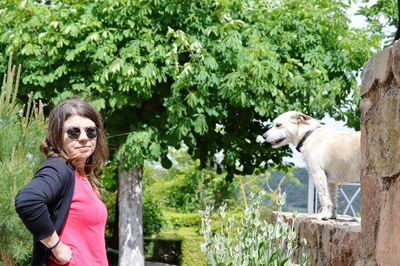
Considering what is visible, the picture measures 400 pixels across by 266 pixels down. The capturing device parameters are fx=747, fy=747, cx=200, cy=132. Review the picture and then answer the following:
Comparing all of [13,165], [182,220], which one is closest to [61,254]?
[13,165]

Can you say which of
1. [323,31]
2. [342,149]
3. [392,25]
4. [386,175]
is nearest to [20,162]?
[342,149]

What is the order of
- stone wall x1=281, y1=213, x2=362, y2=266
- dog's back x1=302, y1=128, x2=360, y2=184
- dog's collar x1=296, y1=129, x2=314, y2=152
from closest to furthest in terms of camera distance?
1. stone wall x1=281, y1=213, x2=362, y2=266
2. dog's back x1=302, y1=128, x2=360, y2=184
3. dog's collar x1=296, y1=129, x2=314, y2=152

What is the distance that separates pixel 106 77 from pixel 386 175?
7578 mm

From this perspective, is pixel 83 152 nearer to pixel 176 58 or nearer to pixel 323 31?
pixel 176 58

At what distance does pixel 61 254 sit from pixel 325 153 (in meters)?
2.63

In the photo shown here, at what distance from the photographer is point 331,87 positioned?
1148cm

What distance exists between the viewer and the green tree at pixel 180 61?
35.0 feet

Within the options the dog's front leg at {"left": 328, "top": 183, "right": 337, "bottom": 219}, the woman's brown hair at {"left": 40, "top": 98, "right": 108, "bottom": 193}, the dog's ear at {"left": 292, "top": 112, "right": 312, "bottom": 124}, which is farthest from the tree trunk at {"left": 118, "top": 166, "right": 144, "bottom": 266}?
the woman's brown hair at {"left": 40, "top": 98, "right": 108, "bottom": 193}

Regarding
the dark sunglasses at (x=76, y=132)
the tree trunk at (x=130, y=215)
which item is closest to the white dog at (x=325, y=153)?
the dark sunglasses at (x=76, y=132)

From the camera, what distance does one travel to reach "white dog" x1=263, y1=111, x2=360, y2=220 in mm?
5105

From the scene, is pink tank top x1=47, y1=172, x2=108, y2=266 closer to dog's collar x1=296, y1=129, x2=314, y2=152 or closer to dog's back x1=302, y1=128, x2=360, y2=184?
dog's back x1=302, y1=128, x2=360, y2=184

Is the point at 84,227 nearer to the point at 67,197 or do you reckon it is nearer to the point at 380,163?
the point at 67,197

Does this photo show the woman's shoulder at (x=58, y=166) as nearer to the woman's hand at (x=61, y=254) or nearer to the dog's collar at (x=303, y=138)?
the woman's hand at (x=61, y=254)

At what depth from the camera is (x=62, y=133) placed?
3.27 metres
